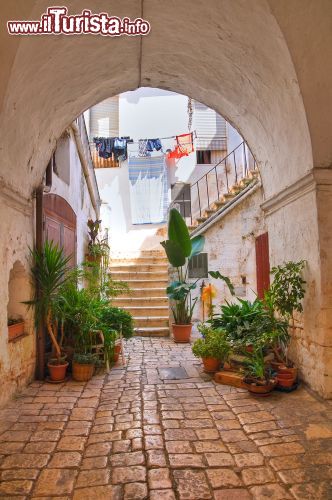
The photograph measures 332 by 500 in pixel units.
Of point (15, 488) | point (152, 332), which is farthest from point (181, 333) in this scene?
point (15, 488)

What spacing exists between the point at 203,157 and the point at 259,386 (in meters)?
11.7

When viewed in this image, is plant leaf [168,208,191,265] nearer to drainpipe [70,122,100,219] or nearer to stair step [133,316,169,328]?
stair step [133,316,169,328]

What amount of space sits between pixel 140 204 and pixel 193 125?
13.2 ft

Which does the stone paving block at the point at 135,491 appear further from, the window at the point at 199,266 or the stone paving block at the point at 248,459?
the window at the point at 199,266

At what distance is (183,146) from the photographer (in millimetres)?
13508

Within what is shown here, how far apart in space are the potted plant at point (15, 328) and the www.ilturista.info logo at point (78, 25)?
3.11 metres

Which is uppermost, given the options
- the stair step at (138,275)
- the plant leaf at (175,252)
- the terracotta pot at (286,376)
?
the plant leaf at (175,252)

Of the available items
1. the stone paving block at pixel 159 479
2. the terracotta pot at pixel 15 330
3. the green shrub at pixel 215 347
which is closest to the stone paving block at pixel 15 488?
the stone paving block at pixel 159 479

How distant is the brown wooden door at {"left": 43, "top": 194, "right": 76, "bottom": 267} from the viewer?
18.1 feet

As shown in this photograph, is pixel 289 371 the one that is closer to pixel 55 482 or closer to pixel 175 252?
pixel 55 482

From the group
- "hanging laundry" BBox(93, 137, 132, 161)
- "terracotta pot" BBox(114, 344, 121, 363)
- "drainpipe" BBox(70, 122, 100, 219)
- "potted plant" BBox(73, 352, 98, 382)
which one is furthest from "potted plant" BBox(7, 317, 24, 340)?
"hanging laundry" BBox(93, 137, 132, 161)

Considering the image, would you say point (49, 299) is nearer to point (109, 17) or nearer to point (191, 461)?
point (191, 461)

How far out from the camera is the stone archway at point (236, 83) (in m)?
3.48

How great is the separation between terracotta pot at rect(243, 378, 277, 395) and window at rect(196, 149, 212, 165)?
37.2ft
